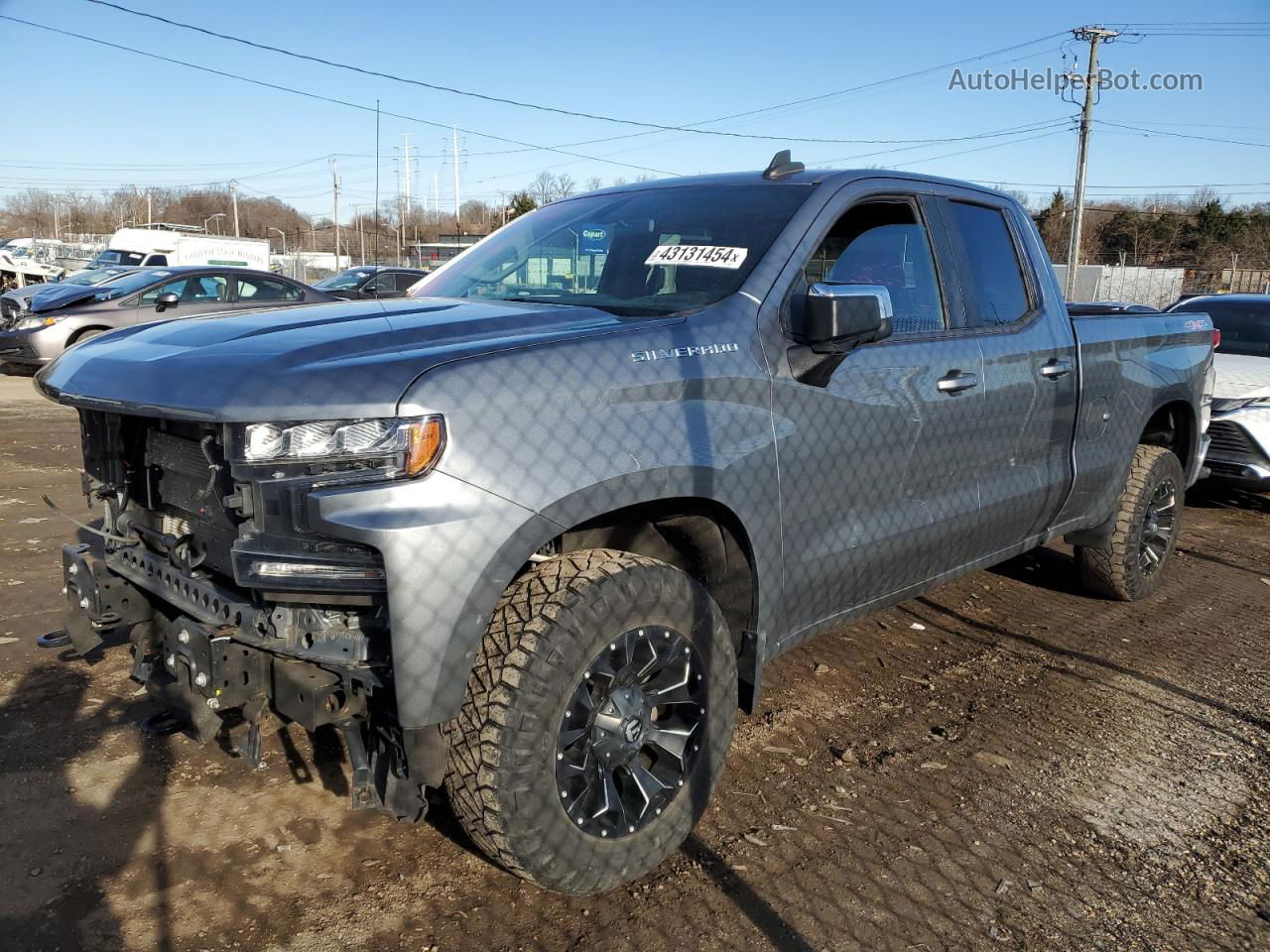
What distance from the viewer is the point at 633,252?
3518 millimetres

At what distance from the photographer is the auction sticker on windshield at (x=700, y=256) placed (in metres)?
3.18

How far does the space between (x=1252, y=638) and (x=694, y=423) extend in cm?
381

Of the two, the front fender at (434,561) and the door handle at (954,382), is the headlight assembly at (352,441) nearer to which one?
the front fender at (434,561)

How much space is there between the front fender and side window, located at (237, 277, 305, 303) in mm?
11955

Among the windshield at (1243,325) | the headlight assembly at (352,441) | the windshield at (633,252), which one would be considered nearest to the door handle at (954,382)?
the windshield at (633,252)

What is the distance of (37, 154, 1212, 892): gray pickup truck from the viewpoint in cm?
226

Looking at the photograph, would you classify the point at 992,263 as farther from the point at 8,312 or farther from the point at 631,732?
the point at 8,312

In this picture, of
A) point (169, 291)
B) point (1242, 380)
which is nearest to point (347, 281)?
point (169, 291)

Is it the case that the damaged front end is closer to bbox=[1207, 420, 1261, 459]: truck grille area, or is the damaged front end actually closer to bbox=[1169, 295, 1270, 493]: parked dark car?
bbox=[1169, 295, 1270, 493]: parked dark car

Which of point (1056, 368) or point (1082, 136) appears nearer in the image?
point (1056, 368)

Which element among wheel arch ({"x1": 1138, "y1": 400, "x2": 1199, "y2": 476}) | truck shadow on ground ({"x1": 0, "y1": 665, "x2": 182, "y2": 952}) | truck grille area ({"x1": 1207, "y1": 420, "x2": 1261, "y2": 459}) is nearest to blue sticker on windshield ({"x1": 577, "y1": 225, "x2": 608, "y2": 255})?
truck shadow on ground ({"x1": 0, "y1": 665, "x2": 182, "y2": 952})

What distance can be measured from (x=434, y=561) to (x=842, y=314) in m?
1.42

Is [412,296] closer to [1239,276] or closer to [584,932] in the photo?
[584,932]

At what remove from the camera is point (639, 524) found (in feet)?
9.63
